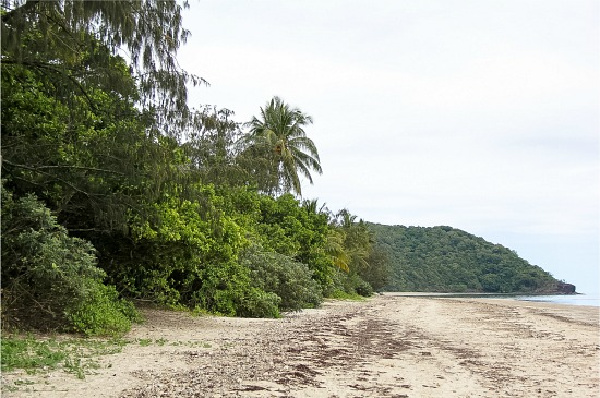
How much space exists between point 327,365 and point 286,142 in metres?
27.3

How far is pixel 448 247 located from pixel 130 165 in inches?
3841

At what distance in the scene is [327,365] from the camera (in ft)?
31.2

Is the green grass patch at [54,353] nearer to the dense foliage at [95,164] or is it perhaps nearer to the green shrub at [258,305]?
the dense foliage at [95,164]

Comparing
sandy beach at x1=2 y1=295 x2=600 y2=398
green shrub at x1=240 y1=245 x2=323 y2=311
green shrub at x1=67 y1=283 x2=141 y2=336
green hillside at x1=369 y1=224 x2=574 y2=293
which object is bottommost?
sandy beach at x1=2 y1=295 x2=600 y2=398

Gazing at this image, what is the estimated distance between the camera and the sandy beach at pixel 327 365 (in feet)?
23.8

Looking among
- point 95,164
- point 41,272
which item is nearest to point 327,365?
point 41,272

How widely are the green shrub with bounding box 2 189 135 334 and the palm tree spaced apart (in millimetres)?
23004

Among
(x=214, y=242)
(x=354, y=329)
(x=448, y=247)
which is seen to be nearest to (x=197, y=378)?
(x=214, y=242)

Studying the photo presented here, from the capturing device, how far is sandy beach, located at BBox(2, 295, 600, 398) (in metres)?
7.25

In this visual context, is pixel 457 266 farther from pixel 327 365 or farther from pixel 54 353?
pixel 54 353

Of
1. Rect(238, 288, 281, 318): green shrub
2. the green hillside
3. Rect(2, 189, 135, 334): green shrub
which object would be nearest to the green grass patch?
Rect(2, 189, 135, 334): green shrub

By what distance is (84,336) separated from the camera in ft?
37.1

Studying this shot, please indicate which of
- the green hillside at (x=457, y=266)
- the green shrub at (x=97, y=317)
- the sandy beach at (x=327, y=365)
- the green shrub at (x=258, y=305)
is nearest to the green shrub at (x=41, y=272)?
the green shrub at (x=97, y=317)

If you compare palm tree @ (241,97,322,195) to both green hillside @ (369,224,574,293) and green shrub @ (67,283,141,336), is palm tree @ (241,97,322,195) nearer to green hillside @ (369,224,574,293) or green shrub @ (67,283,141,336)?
green shrub @ (67,283,141,336)
